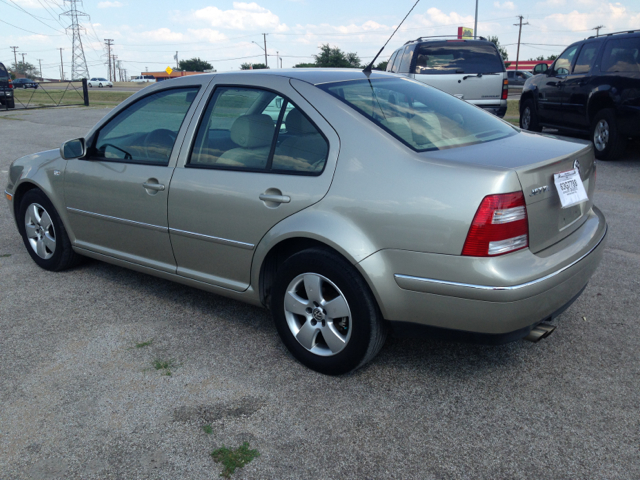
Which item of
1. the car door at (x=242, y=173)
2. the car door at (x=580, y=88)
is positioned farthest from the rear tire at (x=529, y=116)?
the car door at (x=242, y=173)

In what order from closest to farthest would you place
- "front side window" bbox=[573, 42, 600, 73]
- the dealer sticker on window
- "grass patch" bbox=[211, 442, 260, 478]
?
"grass patch" bbox=[211, 442, 260, 478] < the dealer sticker on window < "front side window" bbox=[573, 42, 600, 73]

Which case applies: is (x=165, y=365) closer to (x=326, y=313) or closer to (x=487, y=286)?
(x=326, y=313)

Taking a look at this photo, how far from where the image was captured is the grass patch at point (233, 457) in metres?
2.33

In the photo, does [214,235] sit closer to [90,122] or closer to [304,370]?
[304,370]

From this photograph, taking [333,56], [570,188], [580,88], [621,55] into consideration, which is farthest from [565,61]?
[333,56]

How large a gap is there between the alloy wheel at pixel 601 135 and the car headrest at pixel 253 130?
7385mm

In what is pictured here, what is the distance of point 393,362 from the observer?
3152 mm

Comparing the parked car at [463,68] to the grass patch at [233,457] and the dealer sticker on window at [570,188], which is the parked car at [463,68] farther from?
the grass patch at [233,457]

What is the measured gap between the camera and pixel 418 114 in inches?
123

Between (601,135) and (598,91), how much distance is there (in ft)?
2.23

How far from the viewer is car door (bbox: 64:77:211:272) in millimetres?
3590

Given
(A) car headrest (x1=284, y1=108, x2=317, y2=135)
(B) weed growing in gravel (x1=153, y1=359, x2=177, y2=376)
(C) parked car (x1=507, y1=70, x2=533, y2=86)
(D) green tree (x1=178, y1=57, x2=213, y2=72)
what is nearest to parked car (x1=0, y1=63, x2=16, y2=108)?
(B) weed growing in gravel (x1=153, y1=359, x2=177, y2=376)

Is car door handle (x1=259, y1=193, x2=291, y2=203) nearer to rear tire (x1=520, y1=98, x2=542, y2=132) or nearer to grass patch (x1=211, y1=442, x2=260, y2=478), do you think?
grass patch (x1=211, y1=442, x2=260, y2=478)

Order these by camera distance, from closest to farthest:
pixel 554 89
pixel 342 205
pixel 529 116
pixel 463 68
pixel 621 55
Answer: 1. pixel 342 205
2. pixel 621 55
3. pixel 554 89
4. pixel 463 68
5. pixel 529 116
